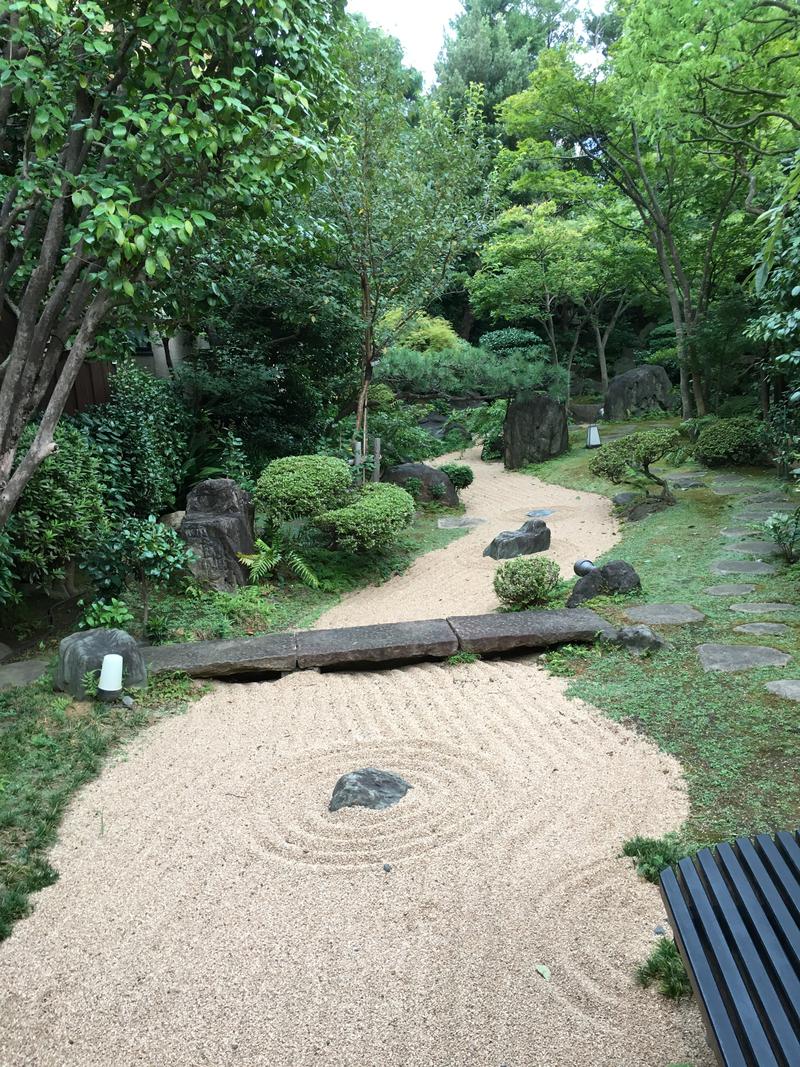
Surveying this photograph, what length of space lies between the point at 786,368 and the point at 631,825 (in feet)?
23.3

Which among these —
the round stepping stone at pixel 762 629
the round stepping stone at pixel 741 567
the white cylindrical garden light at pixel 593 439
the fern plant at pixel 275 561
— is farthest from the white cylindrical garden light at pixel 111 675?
the white cylindrical garden light at pixel 593 439

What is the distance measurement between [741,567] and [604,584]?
1467mm

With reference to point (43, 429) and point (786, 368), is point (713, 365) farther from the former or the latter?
point (43, 429)

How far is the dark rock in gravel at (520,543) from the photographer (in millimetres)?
8617

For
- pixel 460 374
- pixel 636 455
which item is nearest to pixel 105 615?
pixel 636 455

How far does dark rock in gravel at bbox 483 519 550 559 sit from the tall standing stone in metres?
2.90

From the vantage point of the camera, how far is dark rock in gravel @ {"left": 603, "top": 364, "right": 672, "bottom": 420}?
18000mm

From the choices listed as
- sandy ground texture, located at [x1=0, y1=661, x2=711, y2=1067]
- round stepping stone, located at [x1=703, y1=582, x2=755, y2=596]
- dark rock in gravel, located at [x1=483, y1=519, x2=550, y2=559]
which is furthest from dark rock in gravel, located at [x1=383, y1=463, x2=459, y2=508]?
sandy ground texture, located at [x1=0, y1=661, x2=711, y2=1067]

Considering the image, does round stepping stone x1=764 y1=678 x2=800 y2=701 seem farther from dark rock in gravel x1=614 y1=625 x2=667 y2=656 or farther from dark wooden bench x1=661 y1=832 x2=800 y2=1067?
dark wooden bench x1=661 y1=832 x2=800 y2=1067

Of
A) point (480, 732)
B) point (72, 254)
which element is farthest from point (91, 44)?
point (480, 732)

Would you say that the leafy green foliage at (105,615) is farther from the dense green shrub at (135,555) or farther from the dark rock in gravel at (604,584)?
the dark rock in gravel at (604,584)

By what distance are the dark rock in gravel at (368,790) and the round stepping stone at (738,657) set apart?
225cm

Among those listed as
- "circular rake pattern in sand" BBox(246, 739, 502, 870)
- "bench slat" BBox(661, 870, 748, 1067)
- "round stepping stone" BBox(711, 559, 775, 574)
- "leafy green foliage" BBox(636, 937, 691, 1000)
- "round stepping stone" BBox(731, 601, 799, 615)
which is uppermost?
"bench slat" BBox(661, 870, 748, 1067)

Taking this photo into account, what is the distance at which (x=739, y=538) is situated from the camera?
25.4ft
